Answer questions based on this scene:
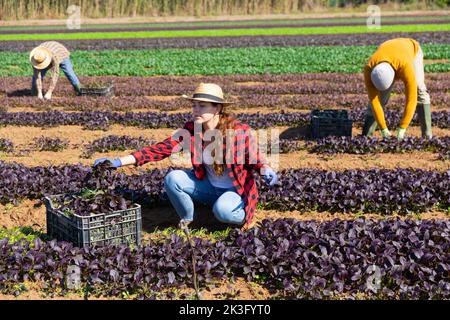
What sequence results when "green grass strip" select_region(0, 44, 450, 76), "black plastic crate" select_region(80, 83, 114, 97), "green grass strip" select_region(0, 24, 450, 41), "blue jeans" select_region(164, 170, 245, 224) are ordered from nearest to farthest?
"blue jeans" select_region(164, 170, 245, 224) → "black plastic crate" select_region(80, 83, 114, 97) → "green grass strip" select_region(0, 44, 450, 76) → "green grass strip" select_region(0, 24, 450, 41)

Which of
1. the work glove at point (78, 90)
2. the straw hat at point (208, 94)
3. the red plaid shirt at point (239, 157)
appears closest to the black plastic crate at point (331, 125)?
the red plaid shirt at point (239, 157)

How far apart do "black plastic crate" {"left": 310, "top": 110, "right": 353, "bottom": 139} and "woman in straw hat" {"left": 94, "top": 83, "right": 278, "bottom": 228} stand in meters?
4.24

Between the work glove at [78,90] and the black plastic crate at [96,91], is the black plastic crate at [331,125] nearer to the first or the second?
the black plastic crate at [96,91]

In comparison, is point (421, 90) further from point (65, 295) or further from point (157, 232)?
point (65, 295)

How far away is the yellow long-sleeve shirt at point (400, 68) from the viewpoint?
8.03 meters

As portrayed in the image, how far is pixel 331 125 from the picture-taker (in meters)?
9.63

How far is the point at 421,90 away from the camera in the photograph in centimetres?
885

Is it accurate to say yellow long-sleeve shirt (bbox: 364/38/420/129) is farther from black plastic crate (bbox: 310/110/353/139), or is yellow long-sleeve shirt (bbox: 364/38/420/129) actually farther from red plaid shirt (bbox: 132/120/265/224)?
red plaid shirt (bbox: 132/120/265/224)

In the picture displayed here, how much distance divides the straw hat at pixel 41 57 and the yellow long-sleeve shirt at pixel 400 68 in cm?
774

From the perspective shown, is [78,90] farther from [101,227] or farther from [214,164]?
[101,227]

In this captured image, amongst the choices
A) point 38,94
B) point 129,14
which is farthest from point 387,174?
point 129,14

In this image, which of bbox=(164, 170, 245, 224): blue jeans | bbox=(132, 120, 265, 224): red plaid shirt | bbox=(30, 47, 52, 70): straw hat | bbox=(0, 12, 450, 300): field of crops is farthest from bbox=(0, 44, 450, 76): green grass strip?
bbox=(132, 120, 265, 224): red plaid shirt

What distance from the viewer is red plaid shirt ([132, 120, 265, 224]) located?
5250 mm
